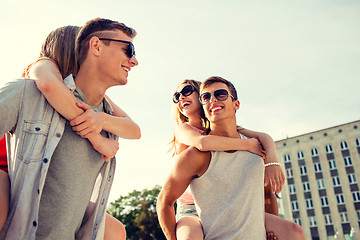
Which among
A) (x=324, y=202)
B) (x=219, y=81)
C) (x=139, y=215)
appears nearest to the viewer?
(x=219, y=81)

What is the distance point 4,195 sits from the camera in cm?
216

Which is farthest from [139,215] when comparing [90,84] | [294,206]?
[90,84]

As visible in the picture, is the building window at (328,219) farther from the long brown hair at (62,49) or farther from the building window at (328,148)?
the long brown hair at (62,49)

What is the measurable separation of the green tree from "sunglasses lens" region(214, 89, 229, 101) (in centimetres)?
3795

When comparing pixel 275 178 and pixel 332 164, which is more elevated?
pixel 332 164

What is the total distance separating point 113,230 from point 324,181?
62.8 m

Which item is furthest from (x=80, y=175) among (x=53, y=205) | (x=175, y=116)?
(x=175, y=116)

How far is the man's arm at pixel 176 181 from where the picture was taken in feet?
10.3

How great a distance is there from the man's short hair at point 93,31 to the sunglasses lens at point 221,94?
1.15 meters

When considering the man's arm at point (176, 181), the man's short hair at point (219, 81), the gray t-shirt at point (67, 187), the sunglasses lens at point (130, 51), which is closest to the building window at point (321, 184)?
the man's short hair at point (219, 81)

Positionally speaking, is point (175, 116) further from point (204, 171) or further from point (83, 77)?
point (83, 77)

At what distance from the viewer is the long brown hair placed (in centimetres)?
290

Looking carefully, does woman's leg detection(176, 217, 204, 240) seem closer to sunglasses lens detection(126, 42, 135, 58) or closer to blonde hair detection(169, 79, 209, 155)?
blonde hair detection(169, 79, 209, 155)

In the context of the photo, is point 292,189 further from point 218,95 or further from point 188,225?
point 188,225
